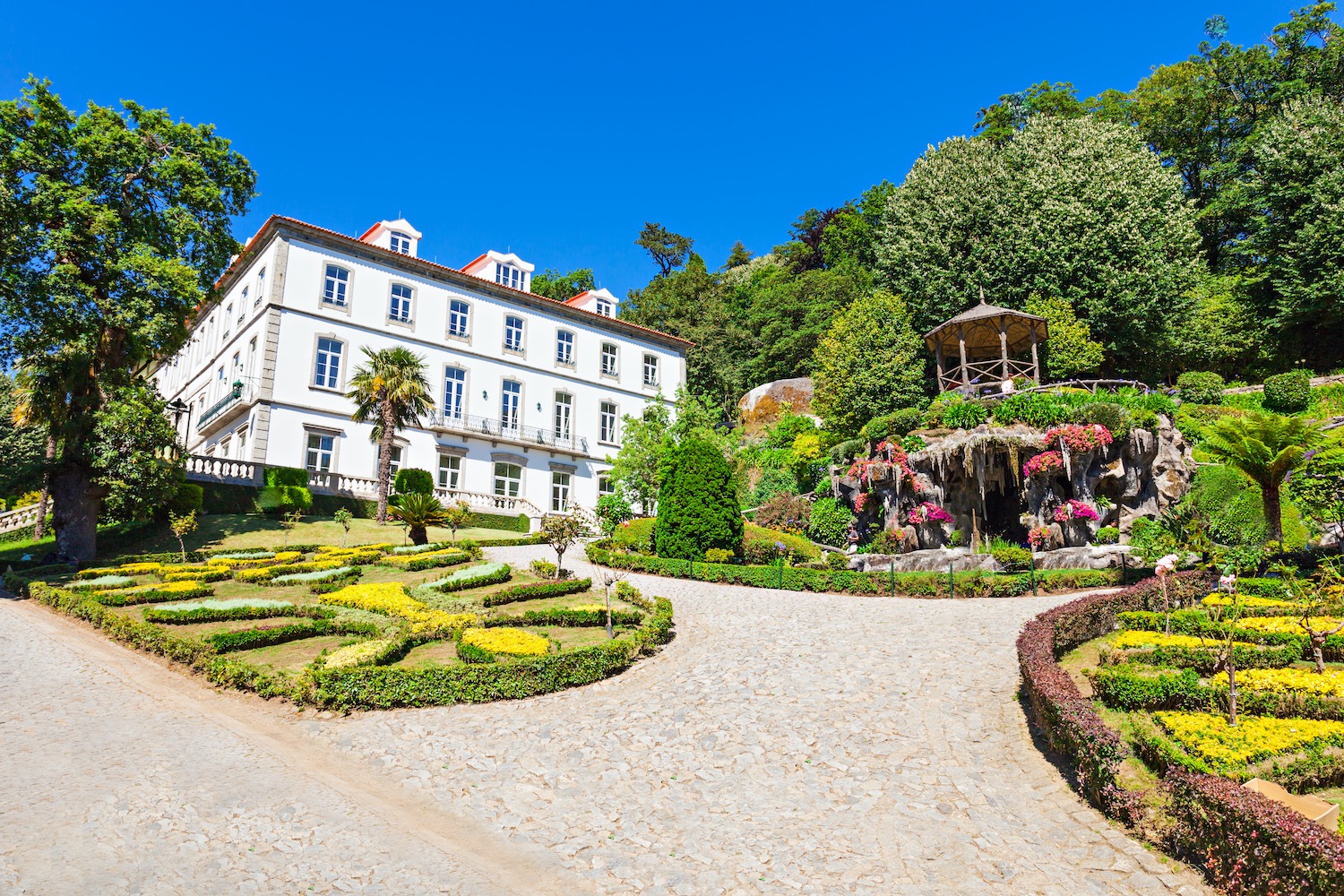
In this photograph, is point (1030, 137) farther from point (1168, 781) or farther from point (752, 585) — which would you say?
point (1168, 781)

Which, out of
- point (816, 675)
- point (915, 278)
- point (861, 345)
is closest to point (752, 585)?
point (816, 675)

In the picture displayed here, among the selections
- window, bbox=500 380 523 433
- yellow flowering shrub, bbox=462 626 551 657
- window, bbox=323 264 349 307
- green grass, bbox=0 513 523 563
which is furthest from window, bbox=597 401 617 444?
yellow flowering shrub, bbox=462 626 551 657

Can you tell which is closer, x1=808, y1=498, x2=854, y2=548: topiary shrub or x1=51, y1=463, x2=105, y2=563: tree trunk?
x1=51, y1=463, x2=105, y2=563: tree trunk

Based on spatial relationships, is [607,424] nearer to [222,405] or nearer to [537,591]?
[222,405]

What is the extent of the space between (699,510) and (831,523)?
7.69m

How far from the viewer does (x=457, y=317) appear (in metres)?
38.4

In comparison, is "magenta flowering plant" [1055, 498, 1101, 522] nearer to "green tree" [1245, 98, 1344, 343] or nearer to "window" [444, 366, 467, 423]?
"green tree" [1245, 98, 1344, 343]

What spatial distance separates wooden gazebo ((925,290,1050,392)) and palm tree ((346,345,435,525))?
2081 cm

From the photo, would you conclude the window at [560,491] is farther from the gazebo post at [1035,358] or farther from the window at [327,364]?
the gazebo post at [1035,358]

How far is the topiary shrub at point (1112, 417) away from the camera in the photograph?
73.6 ft

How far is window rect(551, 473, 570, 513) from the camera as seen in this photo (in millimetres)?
38719

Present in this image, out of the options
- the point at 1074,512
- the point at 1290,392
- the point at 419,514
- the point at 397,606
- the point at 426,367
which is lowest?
the point at 397,606

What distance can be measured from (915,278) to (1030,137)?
900cm

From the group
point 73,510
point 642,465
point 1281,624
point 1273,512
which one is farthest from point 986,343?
point 73,510
